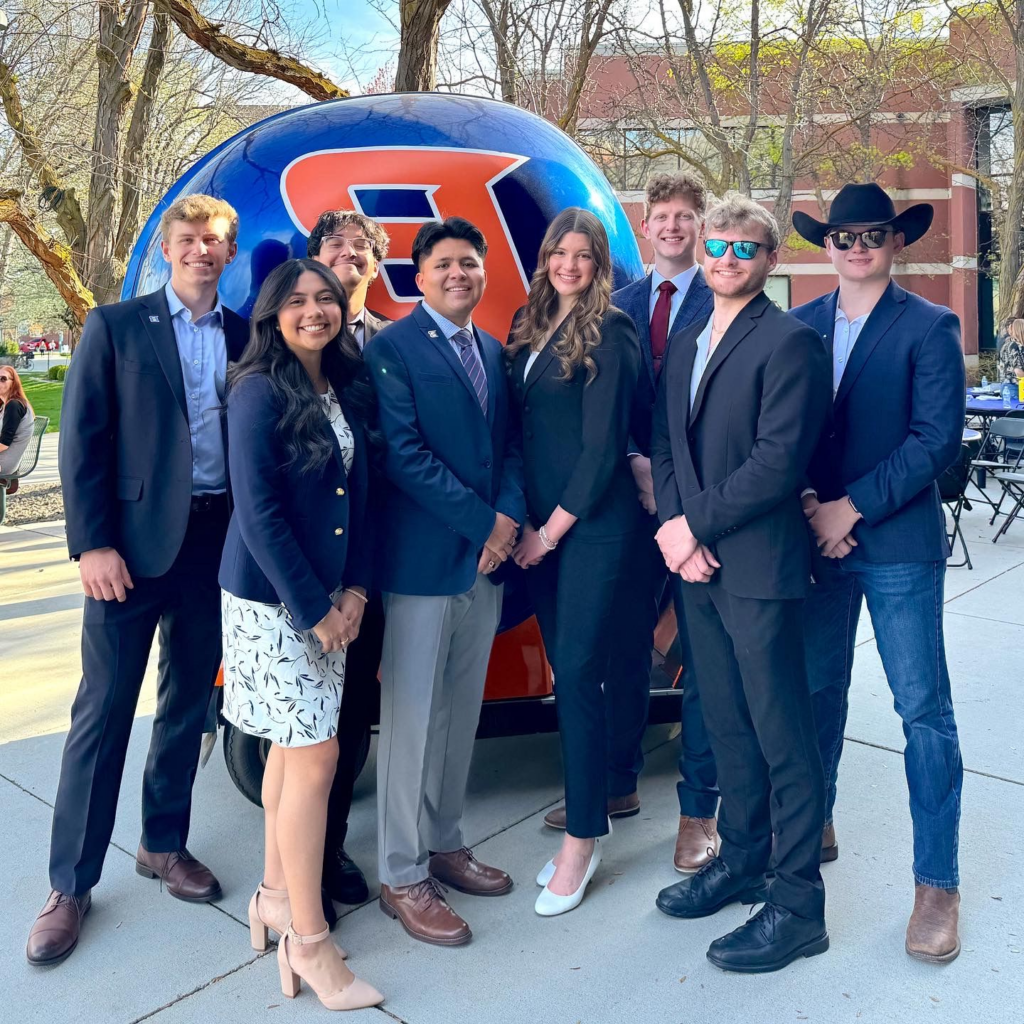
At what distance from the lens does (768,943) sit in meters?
2.74

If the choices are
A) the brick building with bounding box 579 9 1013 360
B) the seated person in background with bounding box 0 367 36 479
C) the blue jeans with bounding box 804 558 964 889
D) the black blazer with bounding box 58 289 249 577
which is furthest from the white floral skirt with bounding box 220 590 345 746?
the brick building with bounding box 579 9 1013 360

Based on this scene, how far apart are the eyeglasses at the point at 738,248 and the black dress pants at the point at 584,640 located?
0.87 metres

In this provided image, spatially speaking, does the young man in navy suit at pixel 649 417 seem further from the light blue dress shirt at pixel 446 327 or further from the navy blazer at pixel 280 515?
the navy blazer at pixel 280 515

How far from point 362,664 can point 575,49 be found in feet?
29.1

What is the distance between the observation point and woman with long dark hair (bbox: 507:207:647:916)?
9.63 feet

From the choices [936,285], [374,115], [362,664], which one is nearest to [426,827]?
[362,664]

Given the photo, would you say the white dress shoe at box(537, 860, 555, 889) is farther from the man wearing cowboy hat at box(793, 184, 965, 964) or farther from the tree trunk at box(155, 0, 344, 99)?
the tree trunk at box(155, 0, 344, 99)

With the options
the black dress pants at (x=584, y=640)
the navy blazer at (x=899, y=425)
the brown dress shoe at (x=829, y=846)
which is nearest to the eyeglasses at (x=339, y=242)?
the black dress pants at (x=584, y=640)

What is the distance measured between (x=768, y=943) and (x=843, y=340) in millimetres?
1699

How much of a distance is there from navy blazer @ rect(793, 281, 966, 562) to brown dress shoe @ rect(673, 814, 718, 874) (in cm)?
107

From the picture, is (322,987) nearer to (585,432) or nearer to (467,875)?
(467,875)

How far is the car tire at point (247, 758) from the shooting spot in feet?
11.4

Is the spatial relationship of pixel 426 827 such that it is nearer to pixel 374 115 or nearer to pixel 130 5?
pixel 374 115

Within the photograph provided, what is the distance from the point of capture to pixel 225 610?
2709 millimetres
